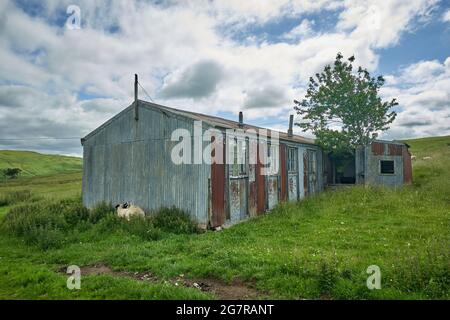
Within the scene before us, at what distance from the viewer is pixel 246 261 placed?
6574 mm

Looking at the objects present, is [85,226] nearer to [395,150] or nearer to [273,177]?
[273,177]

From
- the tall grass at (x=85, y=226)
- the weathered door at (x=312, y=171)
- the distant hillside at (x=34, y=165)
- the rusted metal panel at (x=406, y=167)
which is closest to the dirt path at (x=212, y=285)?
the tall grass at (x=85, y=226)

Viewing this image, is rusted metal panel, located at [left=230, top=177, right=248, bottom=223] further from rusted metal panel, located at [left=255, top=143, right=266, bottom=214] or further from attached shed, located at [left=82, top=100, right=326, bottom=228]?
rusted metal panel, located at [left=255, top=143, right=266, bottom=214]

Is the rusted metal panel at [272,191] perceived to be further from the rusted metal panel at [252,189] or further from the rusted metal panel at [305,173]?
the rusted metal panel at [305,173]

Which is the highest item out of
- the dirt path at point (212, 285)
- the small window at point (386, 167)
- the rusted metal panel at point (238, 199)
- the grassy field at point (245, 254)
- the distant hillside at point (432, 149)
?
the distant hillside at point (432, 149)

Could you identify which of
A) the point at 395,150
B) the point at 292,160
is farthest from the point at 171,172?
the point at 395,150

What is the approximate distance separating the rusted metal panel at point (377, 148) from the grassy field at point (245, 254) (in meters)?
6.50

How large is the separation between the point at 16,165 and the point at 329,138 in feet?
270

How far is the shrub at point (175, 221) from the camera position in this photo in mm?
10328

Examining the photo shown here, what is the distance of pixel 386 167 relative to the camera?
1988cm

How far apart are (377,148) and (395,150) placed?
1.24 metres

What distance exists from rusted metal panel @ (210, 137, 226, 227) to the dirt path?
4540 millimetres
